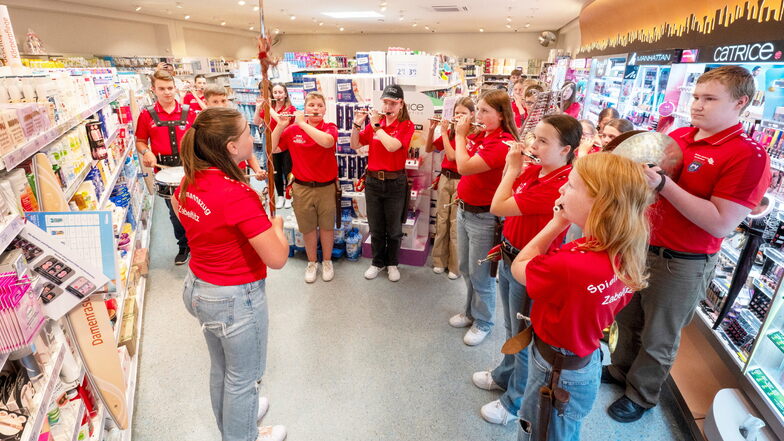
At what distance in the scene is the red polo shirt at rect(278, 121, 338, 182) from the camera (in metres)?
3.55

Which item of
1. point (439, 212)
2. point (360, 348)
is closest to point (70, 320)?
point (360, 348)

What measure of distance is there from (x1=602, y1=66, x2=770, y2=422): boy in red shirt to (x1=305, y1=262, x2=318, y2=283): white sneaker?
102 inches

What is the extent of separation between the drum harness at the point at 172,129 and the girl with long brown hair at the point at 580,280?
367cm

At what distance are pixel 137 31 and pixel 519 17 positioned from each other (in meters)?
13.0

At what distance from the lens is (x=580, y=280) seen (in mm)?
1319

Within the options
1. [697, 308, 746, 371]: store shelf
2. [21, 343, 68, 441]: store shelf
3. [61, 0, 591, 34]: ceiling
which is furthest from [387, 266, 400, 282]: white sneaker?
[61, 0, 591, 34]: ceiling

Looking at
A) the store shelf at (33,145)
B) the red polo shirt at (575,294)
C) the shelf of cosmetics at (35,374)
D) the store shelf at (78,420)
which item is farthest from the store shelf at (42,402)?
the red polo shirt at (575,294)

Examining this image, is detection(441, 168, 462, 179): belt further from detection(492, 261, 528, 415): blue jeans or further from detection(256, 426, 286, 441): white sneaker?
detection(256, 426, 286, 441): white sneaker

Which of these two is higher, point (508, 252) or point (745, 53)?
point (745, 53)

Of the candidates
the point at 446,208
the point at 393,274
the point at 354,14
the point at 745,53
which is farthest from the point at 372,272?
the point at 354,14

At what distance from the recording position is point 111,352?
1740 mm

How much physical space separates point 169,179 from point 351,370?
228cm

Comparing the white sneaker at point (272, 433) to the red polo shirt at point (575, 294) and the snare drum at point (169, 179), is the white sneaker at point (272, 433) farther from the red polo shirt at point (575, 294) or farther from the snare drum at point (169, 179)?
the snare drum at point (169, 179)

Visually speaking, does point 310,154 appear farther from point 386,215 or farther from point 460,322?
point 460,322
